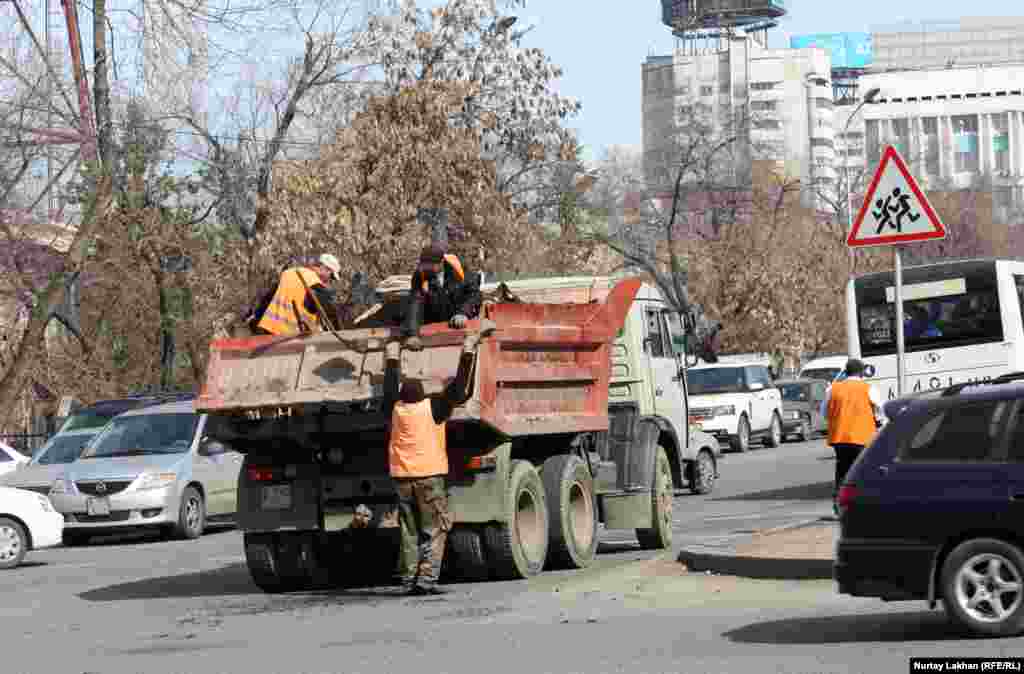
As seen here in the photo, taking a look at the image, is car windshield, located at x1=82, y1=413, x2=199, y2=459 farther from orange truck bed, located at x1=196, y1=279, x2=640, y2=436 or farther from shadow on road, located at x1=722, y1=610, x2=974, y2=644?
shadow on road, located at x1=722, y1=610, x2=974, y2=644

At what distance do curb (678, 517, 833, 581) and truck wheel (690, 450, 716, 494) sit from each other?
43.4ft

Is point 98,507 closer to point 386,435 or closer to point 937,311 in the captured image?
point 386,435

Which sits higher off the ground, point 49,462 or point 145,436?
point 145,436

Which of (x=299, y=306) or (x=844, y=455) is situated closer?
(x=299, y=306)

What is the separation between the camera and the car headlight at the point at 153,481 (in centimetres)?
2519

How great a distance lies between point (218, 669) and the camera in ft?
36.0

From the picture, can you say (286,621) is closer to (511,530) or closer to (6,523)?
(511,530)

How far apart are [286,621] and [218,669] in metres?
2.73

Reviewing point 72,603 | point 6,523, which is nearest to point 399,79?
point 6,523

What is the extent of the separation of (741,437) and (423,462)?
31479 mm

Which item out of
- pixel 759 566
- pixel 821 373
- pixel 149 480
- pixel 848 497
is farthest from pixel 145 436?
pixel 821 373

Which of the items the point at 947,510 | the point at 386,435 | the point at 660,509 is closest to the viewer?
the point at 947,510

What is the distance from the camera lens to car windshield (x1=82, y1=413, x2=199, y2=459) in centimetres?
2628

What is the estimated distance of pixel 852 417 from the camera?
20484mm
